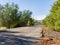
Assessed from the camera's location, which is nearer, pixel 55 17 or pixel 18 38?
pixel 18 38

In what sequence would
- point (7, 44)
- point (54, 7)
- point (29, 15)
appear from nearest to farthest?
point (7, 44) → point (54, 7) → point (29, 15)

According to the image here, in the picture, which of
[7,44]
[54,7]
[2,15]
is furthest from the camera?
[2,15]

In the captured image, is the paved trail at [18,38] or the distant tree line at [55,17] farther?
the distant tree line at [55,17]

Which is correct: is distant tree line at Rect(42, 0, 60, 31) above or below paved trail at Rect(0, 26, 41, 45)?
above

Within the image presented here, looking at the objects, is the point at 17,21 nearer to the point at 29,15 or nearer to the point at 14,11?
the point at 14,11

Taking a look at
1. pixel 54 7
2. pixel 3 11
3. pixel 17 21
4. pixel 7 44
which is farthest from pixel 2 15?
pixel 7 44

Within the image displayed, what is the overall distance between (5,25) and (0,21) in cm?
177

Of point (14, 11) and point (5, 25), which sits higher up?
point (14, 11)

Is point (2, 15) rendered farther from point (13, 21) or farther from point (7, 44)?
point (7, 44)

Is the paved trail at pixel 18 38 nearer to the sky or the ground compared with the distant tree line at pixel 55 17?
nearer to the ground

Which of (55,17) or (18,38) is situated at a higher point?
(55,17)

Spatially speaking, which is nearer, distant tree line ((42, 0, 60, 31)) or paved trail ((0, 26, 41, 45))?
paved trail ((0, 26, 41, 45))

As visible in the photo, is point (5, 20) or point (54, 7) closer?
point (54, 7)

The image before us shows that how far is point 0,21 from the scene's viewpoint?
49375 millimetres
